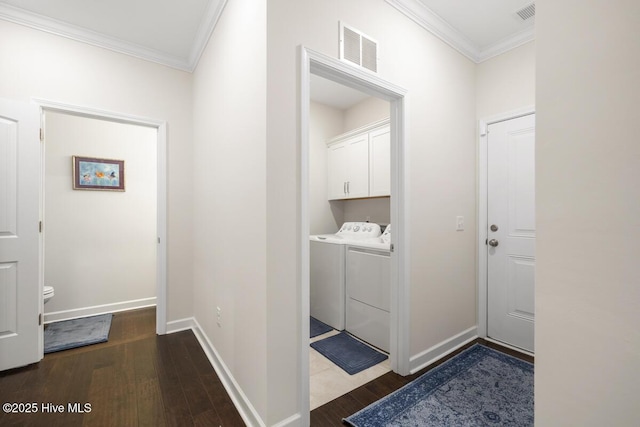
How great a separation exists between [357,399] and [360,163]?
97.7 inches

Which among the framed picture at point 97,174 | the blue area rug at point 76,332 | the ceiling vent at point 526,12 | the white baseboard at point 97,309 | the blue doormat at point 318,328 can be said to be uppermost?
the ceiling vent at point 526,12

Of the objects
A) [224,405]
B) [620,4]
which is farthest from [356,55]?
[224,405]

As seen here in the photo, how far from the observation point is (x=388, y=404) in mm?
1754

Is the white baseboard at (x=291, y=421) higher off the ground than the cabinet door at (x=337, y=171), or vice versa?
the cabinet door at (x=337, y=171)

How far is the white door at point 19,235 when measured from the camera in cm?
211

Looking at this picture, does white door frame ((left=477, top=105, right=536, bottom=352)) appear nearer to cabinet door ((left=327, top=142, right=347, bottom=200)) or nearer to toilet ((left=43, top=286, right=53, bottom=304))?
cabinet door ((left=327, top=142, right=347, bottom=200))

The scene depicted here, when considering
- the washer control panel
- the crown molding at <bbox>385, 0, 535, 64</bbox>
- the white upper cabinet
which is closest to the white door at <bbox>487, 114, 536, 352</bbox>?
the crown molding at <bbox>385, 0, 535, 64</bbox>

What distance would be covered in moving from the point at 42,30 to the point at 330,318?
372cm

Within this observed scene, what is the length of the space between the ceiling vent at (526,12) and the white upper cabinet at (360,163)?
137 centimetres

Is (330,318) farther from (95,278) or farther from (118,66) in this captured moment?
(118,66)

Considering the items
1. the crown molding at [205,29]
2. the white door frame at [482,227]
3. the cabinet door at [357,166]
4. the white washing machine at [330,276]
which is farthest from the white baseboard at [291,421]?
the crown molding at [205,29]

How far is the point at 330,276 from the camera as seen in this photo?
3.02 meters

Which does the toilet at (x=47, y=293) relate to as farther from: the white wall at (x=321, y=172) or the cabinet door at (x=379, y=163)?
the cabinet door at (x=379, y=163)

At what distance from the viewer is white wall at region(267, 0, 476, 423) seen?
144 cm
